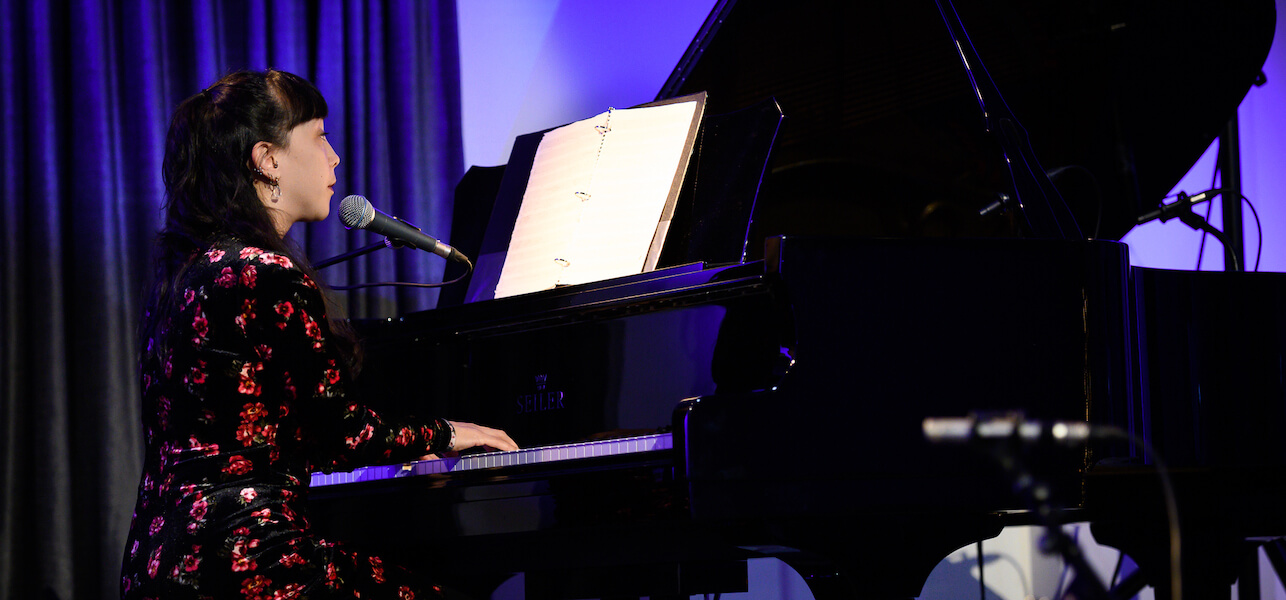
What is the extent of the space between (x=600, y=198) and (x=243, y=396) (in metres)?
0.89

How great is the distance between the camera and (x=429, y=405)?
2260mm

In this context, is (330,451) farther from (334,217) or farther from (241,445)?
(334,217)

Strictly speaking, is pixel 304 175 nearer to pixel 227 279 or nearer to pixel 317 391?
pixel 227 279

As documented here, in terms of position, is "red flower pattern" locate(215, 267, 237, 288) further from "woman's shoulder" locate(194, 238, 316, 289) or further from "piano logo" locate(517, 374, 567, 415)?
"piano logo" locate(517, 374, 567, 415)

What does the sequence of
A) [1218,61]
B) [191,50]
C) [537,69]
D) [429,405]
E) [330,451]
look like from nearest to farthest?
[330,451] < [429,405] < [1218,61] < [191,50] < [537,69]

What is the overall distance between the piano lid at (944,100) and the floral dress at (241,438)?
127 centimetres

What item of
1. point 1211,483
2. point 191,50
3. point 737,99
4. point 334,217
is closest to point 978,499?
point 1211,483

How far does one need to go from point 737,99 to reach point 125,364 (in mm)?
1930

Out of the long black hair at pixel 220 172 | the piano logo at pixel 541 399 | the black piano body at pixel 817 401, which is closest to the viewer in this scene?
the black piano body at pixel 817 401

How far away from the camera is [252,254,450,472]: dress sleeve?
1.68 m

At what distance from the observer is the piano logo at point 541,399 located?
2009 mm

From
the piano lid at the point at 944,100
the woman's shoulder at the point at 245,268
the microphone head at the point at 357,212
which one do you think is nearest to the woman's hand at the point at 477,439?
the woman's shoulder at the point at 245,268

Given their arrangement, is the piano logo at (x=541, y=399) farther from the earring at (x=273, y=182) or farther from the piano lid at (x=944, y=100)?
the piano lid at (x=944, y=100)

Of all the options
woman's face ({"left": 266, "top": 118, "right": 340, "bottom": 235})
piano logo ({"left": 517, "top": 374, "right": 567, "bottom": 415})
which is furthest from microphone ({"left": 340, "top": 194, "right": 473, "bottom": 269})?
piano logo ({"left": 517, "top": 374, "right": 567, "bottom": 415})
